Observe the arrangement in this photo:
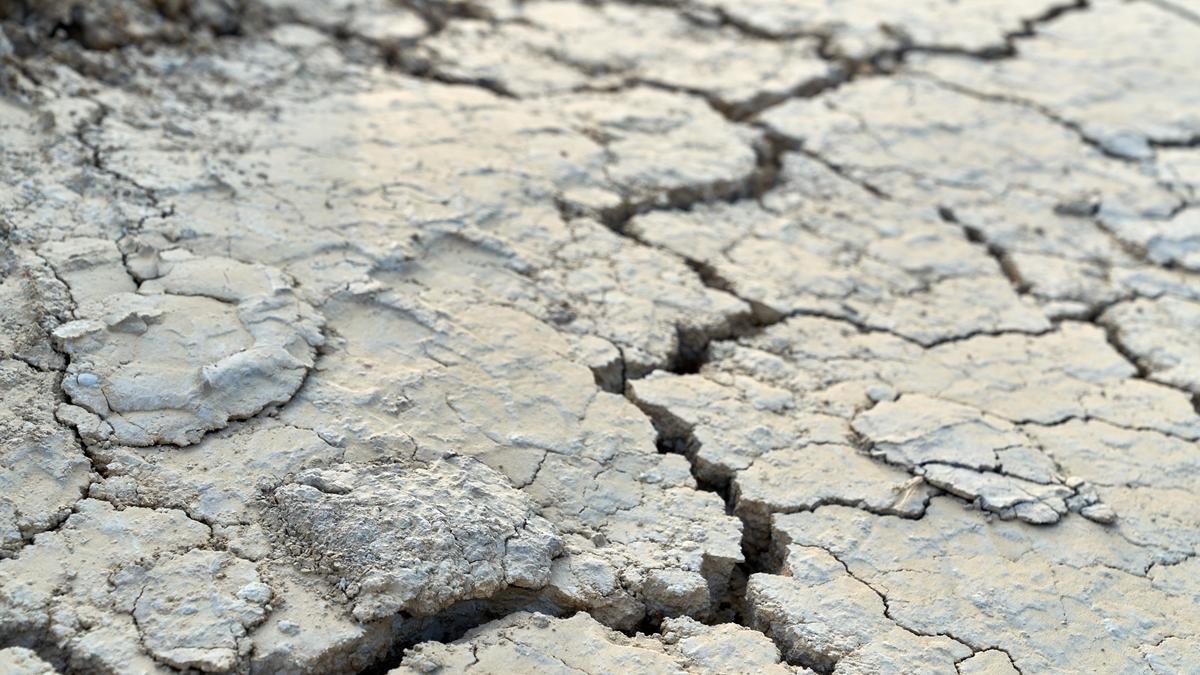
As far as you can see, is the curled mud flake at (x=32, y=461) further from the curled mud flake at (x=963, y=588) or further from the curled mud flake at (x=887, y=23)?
the curled mud flake at (x=887, y=23)

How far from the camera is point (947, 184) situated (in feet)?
10.6

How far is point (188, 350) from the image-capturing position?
2096 millimetres

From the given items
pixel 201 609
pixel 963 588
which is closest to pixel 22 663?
pixel 201 609

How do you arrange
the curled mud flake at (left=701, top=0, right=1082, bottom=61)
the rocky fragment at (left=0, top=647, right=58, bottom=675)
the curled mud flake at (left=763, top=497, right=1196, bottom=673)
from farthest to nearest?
the curled mud flake at (left=701, top=0, right=1082, bottom=61) < the curled mud flake at (left=763, top=497, right=1196, bottom=673) < the rocky fragment at (left=0, top=647, right=58, bottom=675)

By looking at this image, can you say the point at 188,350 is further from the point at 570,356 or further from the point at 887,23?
the point at 887,23

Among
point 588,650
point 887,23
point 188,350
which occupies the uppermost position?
point 887,23

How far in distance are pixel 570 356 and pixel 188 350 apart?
714 millimetres

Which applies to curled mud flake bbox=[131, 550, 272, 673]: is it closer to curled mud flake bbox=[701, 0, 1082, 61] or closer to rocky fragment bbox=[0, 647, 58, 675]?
rocky fragment bbox=[0, 647, 58, 675]

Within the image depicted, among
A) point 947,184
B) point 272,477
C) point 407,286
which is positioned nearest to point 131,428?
point 272,477

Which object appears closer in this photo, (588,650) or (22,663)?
(22,663)

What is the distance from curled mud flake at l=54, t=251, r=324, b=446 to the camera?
1977 mm

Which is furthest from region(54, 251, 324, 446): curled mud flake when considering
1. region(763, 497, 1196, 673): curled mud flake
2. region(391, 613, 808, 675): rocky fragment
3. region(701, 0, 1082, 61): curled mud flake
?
region(701, 0, 1082, 61): curled mud flake

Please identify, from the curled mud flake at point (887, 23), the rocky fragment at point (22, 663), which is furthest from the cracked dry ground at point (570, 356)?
the curled mud flake at point (887, 23)

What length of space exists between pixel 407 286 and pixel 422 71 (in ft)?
3.89
